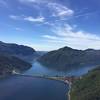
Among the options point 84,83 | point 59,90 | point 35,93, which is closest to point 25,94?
point 35,93

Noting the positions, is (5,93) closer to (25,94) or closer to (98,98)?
(25,94)

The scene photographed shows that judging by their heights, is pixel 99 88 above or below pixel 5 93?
above

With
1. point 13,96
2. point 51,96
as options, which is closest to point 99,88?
point 51,96

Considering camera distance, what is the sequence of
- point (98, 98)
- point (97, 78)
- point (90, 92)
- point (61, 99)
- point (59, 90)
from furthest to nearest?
point (59, 90) → point (97, 78) → point (61, 99) → point (90, 92) → point (98, 98)

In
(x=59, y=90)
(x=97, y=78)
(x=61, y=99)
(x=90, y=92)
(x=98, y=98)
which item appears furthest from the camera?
(x=59, y=90)

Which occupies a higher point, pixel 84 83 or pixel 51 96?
pixel 84 83

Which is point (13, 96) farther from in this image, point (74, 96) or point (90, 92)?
point (90, 92)

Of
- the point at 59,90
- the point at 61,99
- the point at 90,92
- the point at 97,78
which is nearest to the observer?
the point at 90,92

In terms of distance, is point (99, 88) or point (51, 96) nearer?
point (99, 88)

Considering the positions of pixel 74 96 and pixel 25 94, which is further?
pixel 25 94
